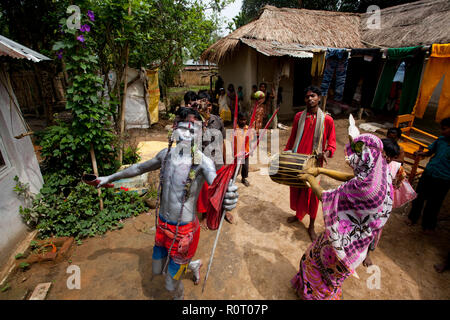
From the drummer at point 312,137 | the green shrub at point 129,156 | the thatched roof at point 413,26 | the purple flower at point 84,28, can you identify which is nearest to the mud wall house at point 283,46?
the thatched roof at point 413,26

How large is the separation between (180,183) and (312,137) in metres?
2.19

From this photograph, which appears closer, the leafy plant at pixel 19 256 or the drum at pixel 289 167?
the drum at pixel 289 167

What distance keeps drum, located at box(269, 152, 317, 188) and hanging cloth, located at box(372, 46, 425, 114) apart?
23.7ft

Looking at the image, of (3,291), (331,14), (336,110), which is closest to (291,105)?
(336,110)

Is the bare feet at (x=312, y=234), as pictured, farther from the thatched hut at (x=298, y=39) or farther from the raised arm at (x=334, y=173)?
the thatched hut at (x=298, y=39)

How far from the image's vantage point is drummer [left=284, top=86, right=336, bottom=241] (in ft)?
10.9

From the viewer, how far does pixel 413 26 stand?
8836 mm

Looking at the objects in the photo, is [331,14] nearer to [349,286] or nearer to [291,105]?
[291,105]

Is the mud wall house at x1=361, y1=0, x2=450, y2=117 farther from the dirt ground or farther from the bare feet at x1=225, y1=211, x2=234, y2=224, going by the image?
the bare feet at x1=225, y1=211, x2=234, y2=224

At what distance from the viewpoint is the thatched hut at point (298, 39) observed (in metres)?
8.29

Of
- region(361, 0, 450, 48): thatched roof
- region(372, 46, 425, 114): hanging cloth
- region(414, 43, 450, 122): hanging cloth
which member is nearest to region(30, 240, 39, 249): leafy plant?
region(414, 43, 450, 122): hanging cloth

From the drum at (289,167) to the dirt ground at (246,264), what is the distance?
127 cm

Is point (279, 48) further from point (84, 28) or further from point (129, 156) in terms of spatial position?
point (84, 28)

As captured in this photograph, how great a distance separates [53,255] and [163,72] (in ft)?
31.1
